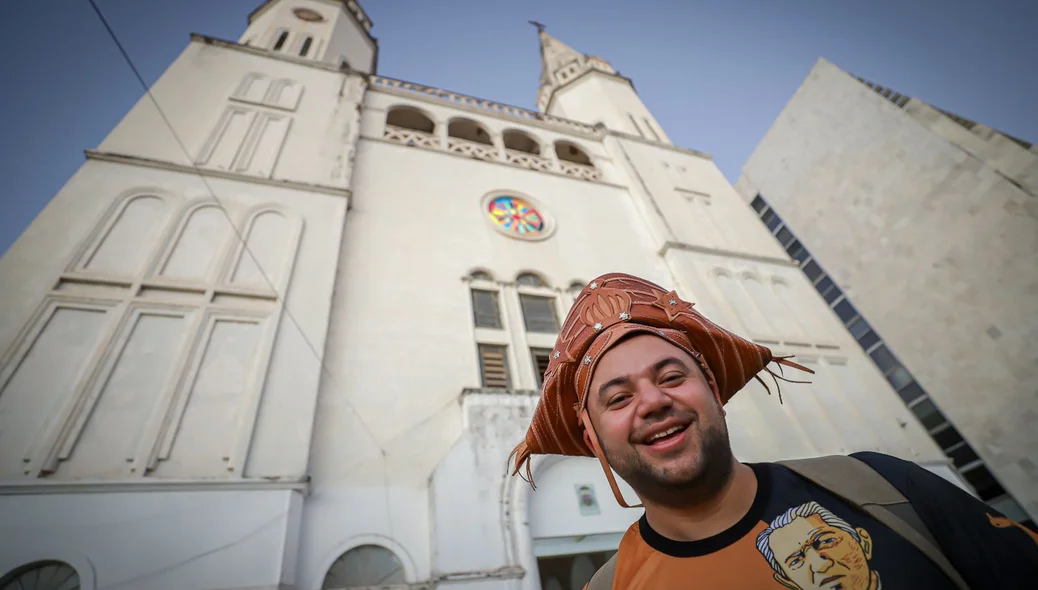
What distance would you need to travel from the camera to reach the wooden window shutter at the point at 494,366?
7105mm

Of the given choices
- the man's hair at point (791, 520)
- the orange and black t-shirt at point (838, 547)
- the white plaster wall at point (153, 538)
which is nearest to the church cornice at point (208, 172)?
the white plaster wall at point (153, 538)

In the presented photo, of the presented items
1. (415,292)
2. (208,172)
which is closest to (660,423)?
(415,292)

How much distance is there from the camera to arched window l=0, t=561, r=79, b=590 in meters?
3.54

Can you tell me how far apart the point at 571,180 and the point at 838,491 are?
1197cm

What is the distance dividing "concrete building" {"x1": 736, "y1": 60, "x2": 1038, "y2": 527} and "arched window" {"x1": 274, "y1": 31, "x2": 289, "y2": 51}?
1874 cm

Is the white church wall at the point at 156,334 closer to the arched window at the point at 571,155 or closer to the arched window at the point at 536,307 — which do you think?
the arched window at the point at 536,307

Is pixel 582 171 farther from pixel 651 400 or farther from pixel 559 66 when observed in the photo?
pixel 651 400

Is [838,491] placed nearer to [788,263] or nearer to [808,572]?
[808,572]

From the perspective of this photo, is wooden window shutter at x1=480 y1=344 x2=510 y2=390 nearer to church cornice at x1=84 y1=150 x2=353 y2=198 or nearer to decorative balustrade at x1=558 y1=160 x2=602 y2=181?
church cornice at x1=84 y1=150 x2=353 y2=198

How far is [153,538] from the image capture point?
383 centimetres

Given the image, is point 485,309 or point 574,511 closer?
point 574,511

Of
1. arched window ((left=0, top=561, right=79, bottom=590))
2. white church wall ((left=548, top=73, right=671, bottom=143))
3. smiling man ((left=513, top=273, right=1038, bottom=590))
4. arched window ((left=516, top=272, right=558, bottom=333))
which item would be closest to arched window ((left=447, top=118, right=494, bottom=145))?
white church wall ((left=548, top=73, right=671, bottom=143))

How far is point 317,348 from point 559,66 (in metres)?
21.0

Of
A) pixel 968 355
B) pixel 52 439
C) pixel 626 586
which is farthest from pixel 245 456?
pixel 968 355
